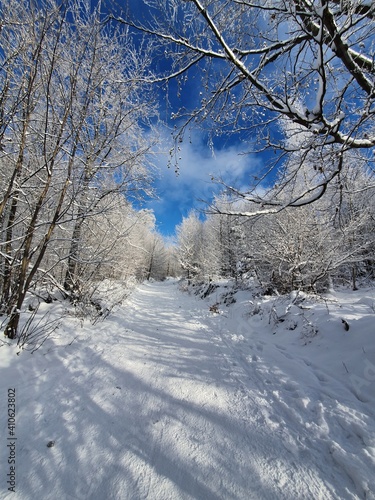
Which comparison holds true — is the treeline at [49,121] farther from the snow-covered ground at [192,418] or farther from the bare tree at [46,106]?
the snow-covered ground at [192,418]

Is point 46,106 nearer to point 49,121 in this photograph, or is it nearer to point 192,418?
point 49,121

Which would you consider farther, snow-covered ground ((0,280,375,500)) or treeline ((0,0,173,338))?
treeline ((0,0,173,338))

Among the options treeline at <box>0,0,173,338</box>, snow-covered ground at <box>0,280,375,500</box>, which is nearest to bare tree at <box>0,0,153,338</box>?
treeline at <box>0,0,173,338</box>

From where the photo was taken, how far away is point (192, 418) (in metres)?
2.07

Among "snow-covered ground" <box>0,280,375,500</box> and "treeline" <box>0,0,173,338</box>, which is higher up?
"treeline" <box>0,0,173,338</box>

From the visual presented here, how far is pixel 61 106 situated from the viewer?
3.66 meters

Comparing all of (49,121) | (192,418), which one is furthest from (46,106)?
(192,418)

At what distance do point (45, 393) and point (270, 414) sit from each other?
98.9 inches

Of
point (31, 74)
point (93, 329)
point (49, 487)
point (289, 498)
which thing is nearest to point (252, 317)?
point (93, 329)

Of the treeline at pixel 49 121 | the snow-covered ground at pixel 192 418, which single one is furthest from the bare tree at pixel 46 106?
the snow-covered ground at pixel 192 418

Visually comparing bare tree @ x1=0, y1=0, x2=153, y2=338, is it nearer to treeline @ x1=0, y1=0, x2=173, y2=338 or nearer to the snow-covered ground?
treeline @ x1=0, y1=0, x2=173, y2=338

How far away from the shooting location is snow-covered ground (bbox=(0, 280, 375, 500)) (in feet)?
4.69

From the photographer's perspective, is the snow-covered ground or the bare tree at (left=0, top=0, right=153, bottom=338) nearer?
the snow-covered ground

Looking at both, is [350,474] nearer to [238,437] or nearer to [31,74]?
[238,437]
